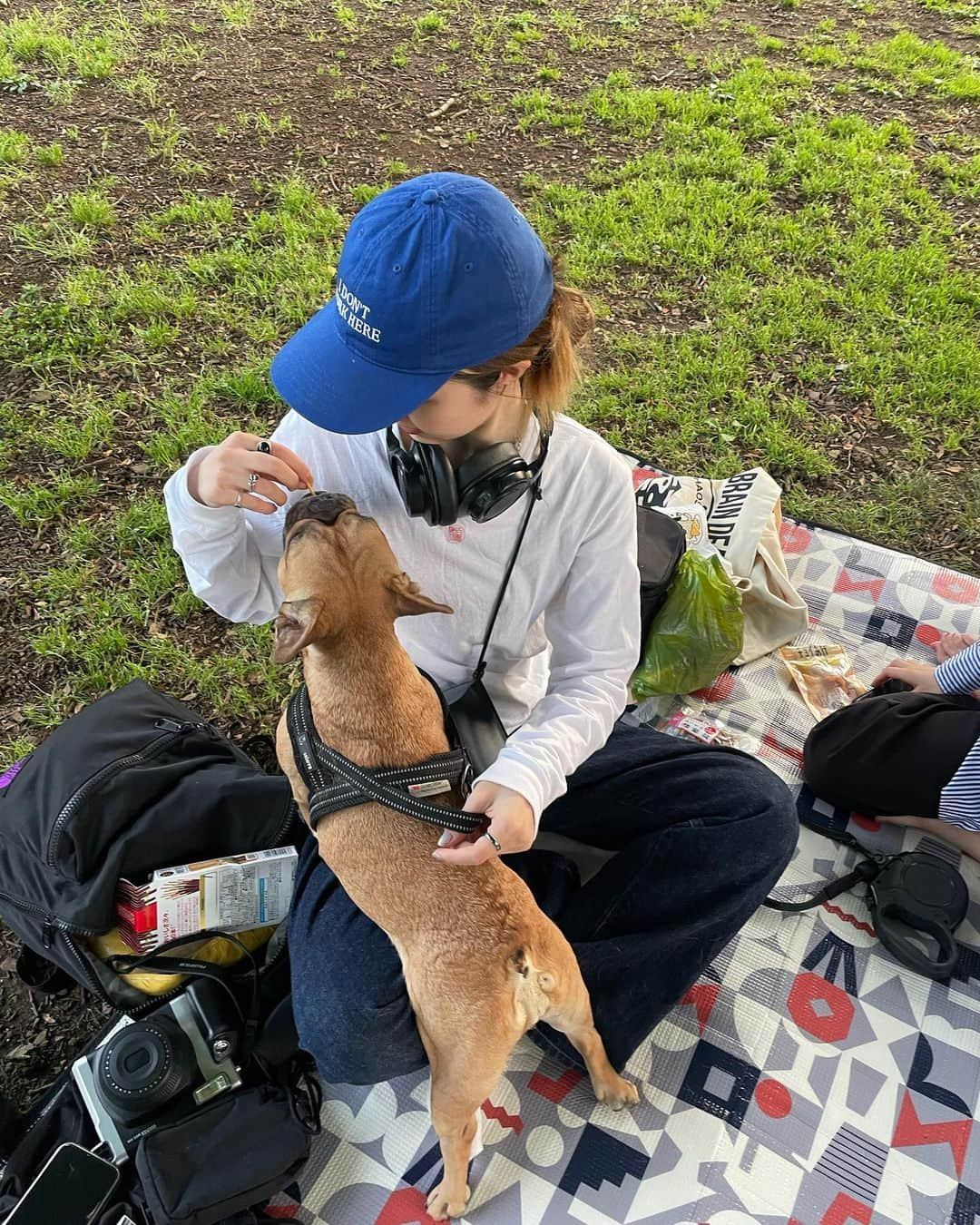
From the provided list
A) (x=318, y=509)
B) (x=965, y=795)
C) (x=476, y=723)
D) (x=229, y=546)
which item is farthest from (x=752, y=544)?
(x=229, y=546)

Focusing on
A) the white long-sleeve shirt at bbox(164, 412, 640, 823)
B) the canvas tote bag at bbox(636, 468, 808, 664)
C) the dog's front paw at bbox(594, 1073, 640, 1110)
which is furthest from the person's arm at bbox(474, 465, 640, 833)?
the canvas tote bag at bbox(636, 468, 808, 664)

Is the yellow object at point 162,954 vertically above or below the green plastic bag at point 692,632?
below

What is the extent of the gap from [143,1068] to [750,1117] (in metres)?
1.87

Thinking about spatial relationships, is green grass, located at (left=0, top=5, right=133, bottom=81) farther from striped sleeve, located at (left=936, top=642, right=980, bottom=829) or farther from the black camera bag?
striped sleeve, located at (left=936, top=642, right=980, bottom=829)

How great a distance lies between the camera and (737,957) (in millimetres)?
3031

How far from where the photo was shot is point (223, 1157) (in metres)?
2.41

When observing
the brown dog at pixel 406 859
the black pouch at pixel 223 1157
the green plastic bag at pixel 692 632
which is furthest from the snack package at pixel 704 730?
the black pouch at pixel 223 1157

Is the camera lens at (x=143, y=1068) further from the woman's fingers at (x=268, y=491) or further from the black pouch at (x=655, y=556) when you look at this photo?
the black pouch at (x=655, y=556)

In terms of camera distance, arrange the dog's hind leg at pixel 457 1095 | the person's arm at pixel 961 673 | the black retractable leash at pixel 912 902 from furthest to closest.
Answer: the person's arm at pixel 961 673 < the black retractable leash at pixel 912 902 < the dog's hind leg at pixel 457 1095

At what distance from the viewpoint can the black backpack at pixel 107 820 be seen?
259cm

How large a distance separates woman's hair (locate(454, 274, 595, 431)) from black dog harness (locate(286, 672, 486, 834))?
0.94 metres

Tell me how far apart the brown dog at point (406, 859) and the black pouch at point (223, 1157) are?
54 cm

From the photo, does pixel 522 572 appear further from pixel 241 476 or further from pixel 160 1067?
pixel 160 1067

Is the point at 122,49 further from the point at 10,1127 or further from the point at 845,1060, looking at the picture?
the point at 845,1060
